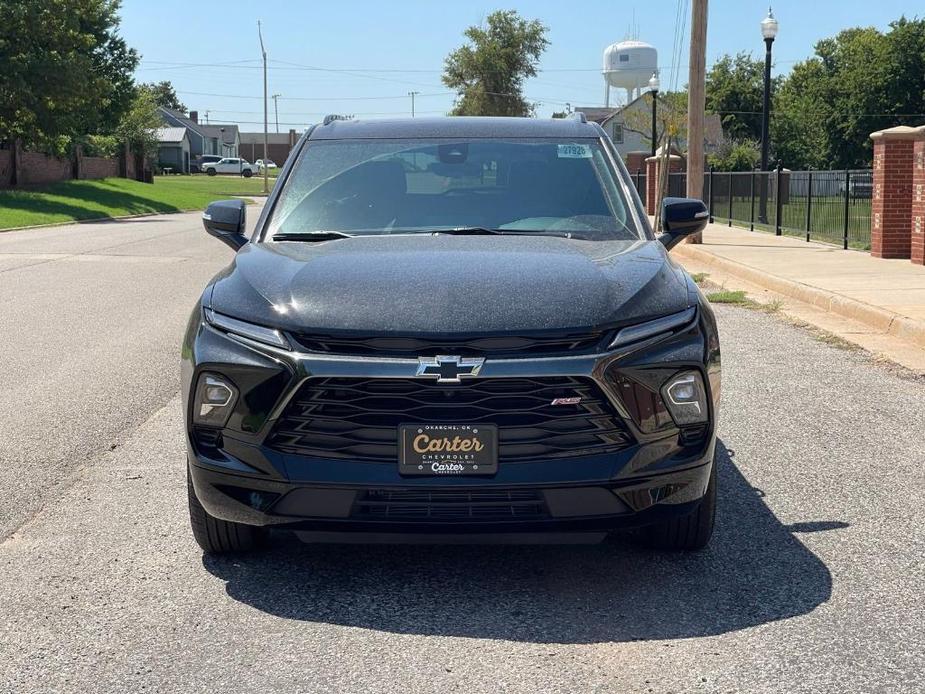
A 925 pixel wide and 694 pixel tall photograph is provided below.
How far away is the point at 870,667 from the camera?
3.62 meters

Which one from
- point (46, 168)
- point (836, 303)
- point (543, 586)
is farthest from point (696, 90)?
point (46, 168)

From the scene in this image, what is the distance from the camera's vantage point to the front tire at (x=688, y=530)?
4531 mm

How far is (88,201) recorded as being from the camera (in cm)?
4422

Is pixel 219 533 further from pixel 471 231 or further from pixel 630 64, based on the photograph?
pixel 630 64

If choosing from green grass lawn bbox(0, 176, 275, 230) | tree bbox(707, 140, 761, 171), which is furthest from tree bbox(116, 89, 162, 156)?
tree bbox(707, 140, 761, 171)

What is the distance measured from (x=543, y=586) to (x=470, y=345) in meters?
0.97

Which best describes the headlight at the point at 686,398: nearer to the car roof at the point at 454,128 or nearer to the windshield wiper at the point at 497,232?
the windshield wiper at the point at 497,232

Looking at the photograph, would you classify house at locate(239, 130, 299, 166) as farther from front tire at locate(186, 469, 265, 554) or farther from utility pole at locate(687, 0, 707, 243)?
front tire at locate(186, 469, 265, 554)

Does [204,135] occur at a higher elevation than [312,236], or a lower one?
higher

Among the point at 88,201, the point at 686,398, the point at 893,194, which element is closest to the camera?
the point at 686,398

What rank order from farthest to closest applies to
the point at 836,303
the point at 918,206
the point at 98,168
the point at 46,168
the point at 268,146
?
the point at 268,146 < the point at 98,168 < the point at 46,168 < the point at 918,206 < the point at 836,303

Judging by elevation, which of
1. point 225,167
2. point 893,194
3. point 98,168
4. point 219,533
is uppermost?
point 225,167

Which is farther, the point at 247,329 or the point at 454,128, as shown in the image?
Result: the point at 454,128

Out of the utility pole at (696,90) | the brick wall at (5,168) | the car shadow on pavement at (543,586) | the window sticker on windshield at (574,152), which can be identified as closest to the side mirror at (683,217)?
the window sticker on windshield at (574,152)
